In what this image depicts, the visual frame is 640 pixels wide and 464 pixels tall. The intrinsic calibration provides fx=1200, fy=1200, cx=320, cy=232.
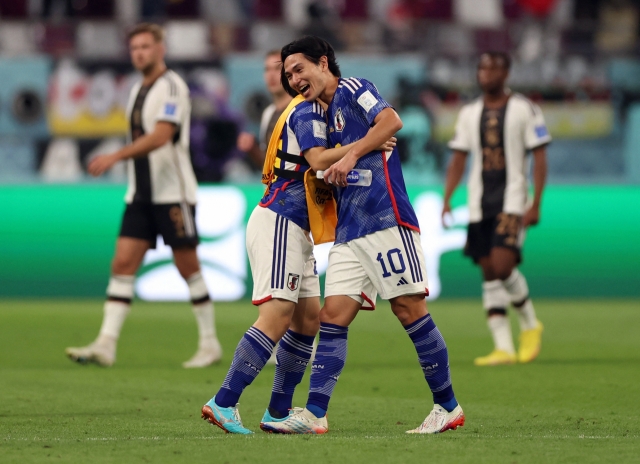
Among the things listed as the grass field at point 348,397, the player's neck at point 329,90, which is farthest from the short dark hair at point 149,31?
the player's neck at point 329,90

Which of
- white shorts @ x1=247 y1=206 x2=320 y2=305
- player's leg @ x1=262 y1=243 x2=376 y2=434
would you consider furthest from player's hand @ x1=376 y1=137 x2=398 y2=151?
white shorts @ x1=247 y1=206 x2=320 y2=305

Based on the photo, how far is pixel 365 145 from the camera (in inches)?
216

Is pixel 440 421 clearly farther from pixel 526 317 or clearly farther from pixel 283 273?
pixel 526 317

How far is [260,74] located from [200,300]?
32.0 feet

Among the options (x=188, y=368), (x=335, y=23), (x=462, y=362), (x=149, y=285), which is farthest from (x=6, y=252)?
(x=335, y=23)

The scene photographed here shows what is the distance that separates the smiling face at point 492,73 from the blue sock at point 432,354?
4.13 m

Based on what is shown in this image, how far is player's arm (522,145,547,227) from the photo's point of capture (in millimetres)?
9508

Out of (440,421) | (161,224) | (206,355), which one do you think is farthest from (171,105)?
(440,421)

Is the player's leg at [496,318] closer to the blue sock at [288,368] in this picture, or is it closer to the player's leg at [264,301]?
the blue sock at [288,368]

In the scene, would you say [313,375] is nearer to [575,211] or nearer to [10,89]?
[575,211]

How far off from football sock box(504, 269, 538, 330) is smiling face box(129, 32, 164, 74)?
3.22m

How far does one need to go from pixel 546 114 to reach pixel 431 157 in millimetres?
2665

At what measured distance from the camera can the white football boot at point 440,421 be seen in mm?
5699

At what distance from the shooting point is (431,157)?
17719mm
